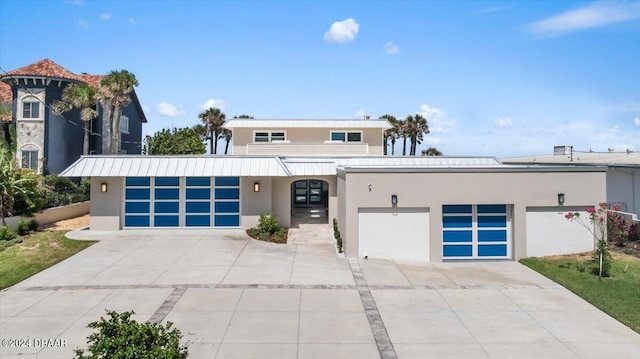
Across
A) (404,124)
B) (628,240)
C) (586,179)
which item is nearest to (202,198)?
(586,179)

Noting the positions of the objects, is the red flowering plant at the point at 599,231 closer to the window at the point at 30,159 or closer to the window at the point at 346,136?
the window at the point at 346,136

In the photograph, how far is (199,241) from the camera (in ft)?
59.9

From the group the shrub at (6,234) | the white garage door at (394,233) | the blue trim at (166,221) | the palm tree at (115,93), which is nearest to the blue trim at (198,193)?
the blue trim at (166,221)

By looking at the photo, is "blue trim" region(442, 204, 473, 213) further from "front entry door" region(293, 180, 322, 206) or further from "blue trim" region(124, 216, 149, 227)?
"blue trim" region(124, 216, 149, 227)

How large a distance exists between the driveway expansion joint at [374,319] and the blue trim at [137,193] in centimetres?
1220

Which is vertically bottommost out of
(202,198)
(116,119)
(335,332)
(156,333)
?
(335,332)

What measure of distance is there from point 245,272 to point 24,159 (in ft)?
78.9

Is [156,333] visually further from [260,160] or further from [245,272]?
[260,160]

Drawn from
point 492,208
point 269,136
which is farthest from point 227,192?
point 492,208

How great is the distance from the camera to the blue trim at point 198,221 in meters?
20.8

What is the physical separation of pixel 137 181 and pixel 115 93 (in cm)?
1249

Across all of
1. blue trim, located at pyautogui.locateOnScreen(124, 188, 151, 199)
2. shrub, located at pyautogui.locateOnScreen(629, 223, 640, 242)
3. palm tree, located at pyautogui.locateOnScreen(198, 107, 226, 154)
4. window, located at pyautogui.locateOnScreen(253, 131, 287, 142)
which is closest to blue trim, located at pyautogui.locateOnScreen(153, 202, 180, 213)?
blue trim, located at pyautogui.locateOnScreen(124, 188, 151, 199)

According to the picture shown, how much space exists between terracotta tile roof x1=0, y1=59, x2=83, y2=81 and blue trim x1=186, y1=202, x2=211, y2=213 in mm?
16881

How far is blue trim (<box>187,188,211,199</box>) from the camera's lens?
2073cm
